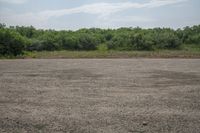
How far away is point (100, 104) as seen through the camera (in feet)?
30.9

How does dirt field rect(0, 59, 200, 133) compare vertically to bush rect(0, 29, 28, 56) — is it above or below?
below

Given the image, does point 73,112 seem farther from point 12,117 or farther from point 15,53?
point 15,53

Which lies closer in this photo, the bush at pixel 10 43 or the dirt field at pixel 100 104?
the dirt field at pixel 100 104

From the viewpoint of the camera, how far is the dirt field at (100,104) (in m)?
7.21

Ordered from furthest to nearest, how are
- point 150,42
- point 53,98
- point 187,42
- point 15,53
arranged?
point 187,42
point 150,42
point 15,53
point 53,98

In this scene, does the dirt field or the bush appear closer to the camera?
the dirt field

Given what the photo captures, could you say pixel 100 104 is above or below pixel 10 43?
below

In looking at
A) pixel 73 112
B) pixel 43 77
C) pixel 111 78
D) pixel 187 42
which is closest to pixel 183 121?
pixel 73 112

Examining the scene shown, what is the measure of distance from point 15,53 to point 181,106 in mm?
24789

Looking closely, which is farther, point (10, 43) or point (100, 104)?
point (10, 43)

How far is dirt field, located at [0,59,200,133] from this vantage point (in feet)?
23.7

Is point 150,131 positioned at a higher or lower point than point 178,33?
lower

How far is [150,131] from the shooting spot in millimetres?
6848

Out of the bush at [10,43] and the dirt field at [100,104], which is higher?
the bush at [10,43]
